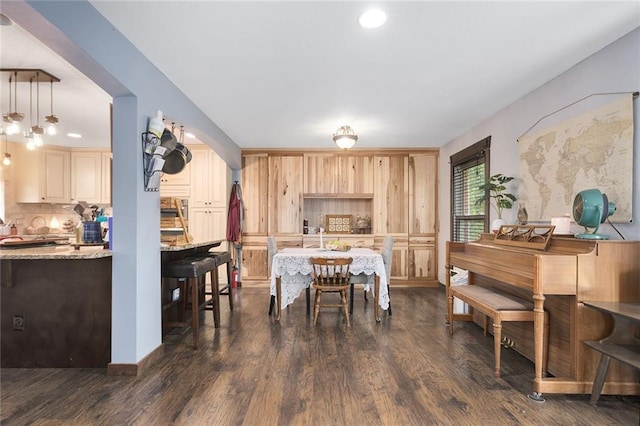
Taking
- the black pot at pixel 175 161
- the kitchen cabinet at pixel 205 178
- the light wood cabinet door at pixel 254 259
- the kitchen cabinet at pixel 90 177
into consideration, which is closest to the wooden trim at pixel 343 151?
the kitchen cabinet at pixel 205 178

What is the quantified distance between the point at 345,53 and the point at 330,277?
7.45 ft

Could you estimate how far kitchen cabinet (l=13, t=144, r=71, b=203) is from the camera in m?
5.62

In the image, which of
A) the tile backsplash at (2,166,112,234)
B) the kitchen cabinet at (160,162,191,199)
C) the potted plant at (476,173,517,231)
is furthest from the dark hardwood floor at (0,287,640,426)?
the tile backsplash at (2,166,112,234)

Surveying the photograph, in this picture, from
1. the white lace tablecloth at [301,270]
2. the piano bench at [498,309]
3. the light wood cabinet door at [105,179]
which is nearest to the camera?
the piano bench at [498,309]

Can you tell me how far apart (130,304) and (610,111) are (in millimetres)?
3959

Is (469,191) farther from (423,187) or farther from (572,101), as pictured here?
(572,101)

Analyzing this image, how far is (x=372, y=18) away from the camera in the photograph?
6.84 feet

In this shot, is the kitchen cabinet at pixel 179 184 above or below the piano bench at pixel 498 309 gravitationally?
above

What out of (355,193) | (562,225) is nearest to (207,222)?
(355,193)

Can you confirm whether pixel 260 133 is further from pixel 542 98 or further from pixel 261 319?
pixel 542 98

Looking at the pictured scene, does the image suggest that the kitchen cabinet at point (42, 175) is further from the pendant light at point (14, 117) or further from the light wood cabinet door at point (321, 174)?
the light wood cabinet door at point (321, 174)

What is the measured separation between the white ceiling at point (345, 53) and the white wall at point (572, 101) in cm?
10

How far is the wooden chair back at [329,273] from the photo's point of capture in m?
3.43

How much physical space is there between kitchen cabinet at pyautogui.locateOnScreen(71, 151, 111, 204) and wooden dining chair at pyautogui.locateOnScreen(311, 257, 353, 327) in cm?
494
